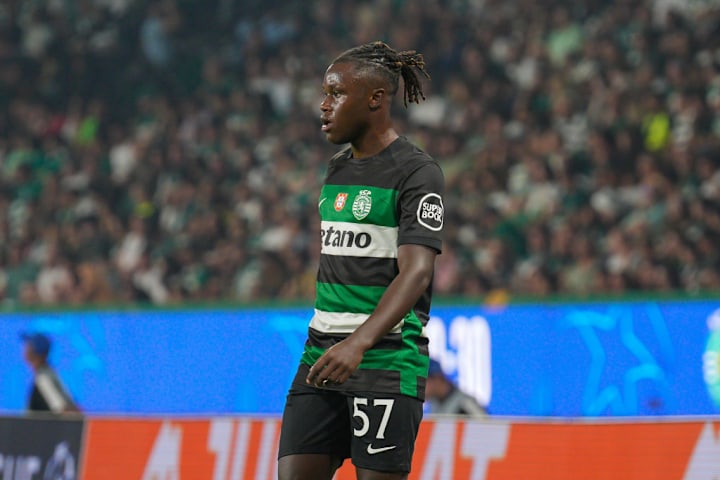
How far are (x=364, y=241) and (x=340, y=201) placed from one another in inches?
6.5

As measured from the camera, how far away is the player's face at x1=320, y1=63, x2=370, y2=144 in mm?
4031

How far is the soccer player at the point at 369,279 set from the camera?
393 centimetres

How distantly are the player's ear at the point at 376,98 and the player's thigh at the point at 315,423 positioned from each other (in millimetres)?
932

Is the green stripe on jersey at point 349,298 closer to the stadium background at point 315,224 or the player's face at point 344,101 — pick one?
the player's face at point 344,101

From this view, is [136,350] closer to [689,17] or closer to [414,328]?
[689,17]

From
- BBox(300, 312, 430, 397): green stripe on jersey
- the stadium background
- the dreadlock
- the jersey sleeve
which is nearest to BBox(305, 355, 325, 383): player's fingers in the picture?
BBox(300, 312, 430, 397): green stripe on jersey

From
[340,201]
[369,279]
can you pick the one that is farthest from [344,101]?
[369,279]

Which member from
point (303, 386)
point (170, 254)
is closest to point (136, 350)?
point (170, 254)

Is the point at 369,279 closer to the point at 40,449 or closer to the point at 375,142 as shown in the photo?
the point at 375,142

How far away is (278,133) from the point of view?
15.4 meters

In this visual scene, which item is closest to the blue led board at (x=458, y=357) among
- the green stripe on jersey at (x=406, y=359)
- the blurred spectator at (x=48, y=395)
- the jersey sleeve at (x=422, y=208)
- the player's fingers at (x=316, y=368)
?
the blurred spectator at (x=48, y=395)

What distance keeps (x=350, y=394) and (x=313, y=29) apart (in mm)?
12931

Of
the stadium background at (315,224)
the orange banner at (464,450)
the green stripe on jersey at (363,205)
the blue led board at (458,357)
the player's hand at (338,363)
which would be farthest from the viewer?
the blue led board at (458,357)

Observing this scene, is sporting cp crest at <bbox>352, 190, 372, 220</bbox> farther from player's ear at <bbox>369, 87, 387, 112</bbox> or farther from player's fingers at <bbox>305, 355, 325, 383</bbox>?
player's fingers at <bbox>305, 355, 325, 383</bbox>
